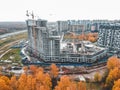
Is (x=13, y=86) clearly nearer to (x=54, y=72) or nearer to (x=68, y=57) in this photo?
(x=54, y=72)

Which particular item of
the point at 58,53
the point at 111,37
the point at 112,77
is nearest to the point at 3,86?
the point at 112,77

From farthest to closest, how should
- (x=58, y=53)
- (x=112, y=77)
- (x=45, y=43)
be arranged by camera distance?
(x=45, y=43) < (x=58, y=53) < (x=112, y=77)

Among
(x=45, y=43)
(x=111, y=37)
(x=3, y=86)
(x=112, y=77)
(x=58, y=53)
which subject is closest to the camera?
(x=3, y=86)

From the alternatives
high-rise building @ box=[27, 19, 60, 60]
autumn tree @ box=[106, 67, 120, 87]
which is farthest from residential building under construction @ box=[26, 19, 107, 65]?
autumn tree @ box=[106, 67, 120, 87]

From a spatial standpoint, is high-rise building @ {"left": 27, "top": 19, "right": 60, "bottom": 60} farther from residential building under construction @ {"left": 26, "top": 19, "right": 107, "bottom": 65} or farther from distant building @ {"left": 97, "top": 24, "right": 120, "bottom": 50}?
distant building @ {"left": 97, "top": 24, "right": 120, "bottom": 50}

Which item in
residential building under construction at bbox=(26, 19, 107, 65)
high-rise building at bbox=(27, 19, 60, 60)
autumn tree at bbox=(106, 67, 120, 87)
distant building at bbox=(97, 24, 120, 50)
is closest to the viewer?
autumn tree at bbox=(106, 67, 120, 87)

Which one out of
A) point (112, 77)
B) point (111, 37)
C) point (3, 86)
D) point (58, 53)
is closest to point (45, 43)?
point (58, 53)

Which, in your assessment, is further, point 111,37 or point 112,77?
point 111,37

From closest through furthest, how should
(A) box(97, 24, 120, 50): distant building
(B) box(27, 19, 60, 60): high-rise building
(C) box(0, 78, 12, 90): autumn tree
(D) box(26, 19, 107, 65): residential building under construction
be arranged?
(C) box(0, 78, 12, 90): autumn tree
(D) box(26, 19, 107, 65): residential building under construction
(B) box(27, 19, 60, 60): high-rise building
(A) box(97, 24, 120, 50): distant building

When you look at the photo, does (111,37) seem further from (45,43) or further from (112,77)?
(112,77)

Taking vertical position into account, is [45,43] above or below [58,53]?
above

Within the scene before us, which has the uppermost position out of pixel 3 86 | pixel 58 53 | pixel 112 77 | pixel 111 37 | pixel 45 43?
pixel 111 37
